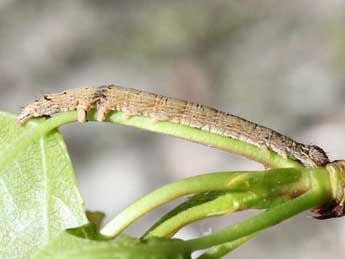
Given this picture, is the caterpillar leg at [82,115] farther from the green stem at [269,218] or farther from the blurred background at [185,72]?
the blurred background at [185,72]

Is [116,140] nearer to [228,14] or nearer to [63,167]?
[228,14]

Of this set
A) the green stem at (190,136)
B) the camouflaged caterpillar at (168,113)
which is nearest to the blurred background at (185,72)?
the camouflaged caterpillar at (168,113)


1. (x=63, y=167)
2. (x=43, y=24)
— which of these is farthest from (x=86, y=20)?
(x=63, y=167)

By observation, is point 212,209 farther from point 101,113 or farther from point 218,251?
point 101,113

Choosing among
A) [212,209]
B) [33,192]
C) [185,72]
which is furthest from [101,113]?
[185,72]

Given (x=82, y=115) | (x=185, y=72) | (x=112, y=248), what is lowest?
(x=112, y=248)

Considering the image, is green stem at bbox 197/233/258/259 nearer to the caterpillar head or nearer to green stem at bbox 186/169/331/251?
green stem at bbox 186/169/331/251
